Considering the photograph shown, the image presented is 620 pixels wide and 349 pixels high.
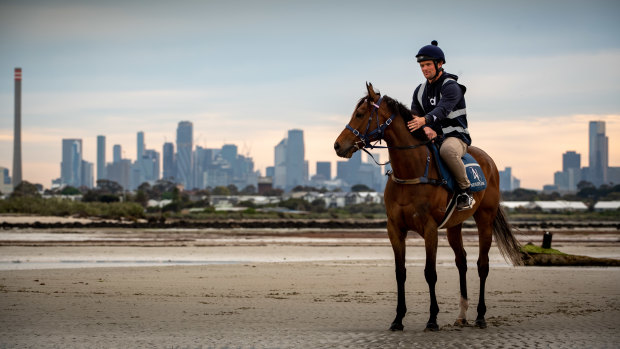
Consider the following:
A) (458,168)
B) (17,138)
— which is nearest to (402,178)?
(458,168)

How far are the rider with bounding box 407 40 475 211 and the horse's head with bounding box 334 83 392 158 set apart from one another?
46 cm

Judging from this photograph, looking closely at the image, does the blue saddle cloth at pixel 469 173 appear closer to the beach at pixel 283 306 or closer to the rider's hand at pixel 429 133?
the rider's hand at pixel 429 133

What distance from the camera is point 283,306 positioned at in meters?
12.3

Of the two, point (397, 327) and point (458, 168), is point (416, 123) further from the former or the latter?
point (397, 327)

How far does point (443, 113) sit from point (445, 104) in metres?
0.14

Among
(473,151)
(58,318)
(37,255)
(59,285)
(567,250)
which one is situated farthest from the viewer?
(567,250)

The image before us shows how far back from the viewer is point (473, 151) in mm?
11742

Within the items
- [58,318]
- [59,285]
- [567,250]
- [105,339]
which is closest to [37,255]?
[59,285]

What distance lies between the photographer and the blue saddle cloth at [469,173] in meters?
10.4

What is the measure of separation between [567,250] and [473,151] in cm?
2012

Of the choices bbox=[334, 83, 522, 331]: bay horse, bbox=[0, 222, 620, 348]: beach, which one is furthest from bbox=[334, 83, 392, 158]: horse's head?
bbox=[0, 222, 620, 348]: beach

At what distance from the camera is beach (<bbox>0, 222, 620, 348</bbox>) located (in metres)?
9.20

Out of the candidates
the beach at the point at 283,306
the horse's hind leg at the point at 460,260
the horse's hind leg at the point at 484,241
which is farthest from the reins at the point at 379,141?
the beach at the point at 283,306

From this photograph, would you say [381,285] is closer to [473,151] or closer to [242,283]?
[242,283]
